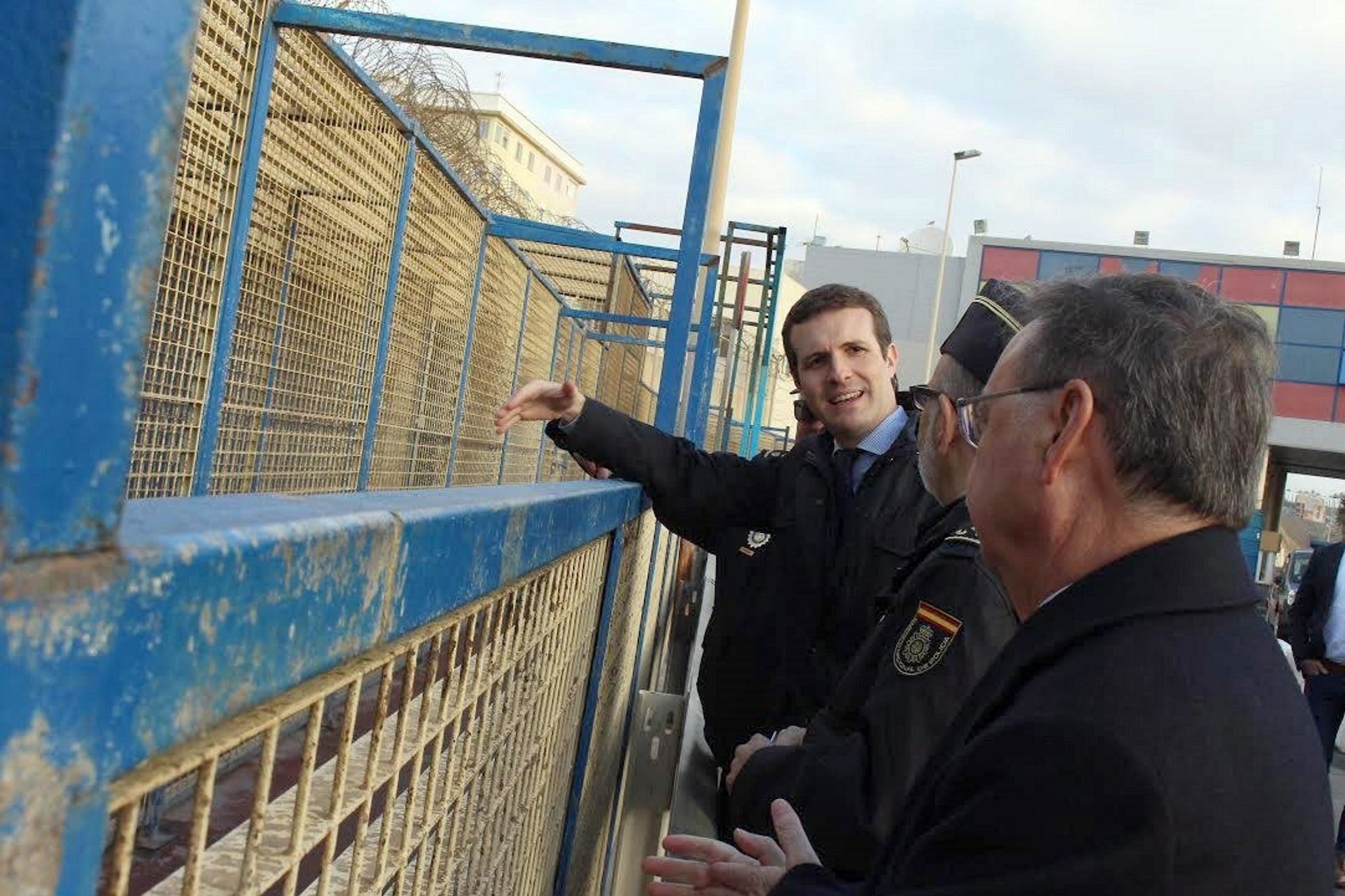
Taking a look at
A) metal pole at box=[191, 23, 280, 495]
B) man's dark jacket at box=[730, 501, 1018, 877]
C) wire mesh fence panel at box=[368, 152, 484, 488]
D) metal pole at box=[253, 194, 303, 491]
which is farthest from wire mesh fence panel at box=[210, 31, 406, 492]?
man's dark jacket at box=[730, 501, 1018, 877]

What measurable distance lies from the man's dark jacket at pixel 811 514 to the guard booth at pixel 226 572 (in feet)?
0.65

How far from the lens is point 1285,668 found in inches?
49.5

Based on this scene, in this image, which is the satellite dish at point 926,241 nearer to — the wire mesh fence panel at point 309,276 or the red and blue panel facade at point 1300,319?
the red and blue panel facade at point 1300,319

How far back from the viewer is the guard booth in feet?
1.48

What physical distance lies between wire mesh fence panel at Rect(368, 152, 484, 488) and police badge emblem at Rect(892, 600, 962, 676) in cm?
429

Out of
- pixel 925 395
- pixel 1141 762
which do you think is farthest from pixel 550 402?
pixel 1141 762

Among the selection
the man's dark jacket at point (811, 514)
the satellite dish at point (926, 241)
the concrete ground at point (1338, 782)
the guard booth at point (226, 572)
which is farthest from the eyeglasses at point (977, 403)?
the satellite dish at point (926, 241)

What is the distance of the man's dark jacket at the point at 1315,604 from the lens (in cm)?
662

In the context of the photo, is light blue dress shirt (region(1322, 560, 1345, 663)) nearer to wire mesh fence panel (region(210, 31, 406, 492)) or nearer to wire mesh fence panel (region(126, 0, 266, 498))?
wire mesh fence panel (region(210, 31, 406, 492))

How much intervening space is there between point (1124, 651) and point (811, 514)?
193 centimetres

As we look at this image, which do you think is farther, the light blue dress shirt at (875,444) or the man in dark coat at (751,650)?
the light blue dress shirt at (875,444)

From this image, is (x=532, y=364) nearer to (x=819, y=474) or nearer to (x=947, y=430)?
(x=819, y=474)

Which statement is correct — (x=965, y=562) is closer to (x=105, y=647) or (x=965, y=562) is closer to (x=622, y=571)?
(x=622, y=571)

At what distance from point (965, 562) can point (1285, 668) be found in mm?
821
